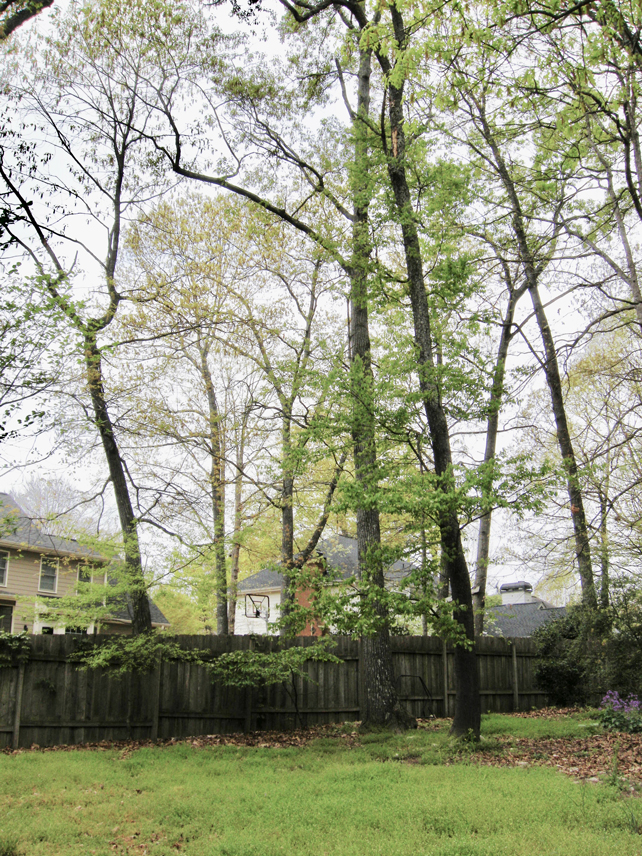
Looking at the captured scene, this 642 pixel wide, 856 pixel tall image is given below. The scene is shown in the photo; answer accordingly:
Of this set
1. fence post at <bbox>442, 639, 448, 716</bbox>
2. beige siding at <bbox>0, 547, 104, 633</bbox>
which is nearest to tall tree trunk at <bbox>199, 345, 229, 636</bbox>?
fence post at <bbox>442, 639, 448, 716</bbox>

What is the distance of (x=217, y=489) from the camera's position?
1767cm

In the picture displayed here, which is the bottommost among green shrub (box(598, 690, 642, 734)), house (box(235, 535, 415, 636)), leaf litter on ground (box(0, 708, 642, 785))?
leaf litter on ground (box(0, 708, 642, 785))

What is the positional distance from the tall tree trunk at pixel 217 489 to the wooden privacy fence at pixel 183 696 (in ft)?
12.4

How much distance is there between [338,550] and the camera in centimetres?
2559

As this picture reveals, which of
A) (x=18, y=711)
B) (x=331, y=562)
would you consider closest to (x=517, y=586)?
(x=331, y=562)

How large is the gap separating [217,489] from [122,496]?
4.89 metres

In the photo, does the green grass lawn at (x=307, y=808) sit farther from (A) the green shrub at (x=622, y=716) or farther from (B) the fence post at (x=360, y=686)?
(B) the fence post at (x=360, y=686)

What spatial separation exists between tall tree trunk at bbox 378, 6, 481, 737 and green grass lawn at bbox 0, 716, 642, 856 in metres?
0.75

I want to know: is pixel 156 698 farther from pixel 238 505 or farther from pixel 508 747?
pixel 238 505

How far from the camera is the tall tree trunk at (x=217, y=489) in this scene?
15422 millimetres

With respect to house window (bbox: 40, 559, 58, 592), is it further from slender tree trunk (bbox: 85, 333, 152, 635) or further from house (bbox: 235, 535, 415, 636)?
slender tree trunk (bbox: 85, 333, 152, 635)

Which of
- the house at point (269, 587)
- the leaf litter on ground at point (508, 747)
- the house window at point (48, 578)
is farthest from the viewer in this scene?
the house at point (269, 587)

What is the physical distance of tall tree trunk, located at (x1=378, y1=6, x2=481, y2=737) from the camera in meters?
8.67

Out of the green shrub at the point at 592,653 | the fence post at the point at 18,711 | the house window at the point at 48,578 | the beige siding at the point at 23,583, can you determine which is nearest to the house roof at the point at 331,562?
the house window at the point at 48,578
